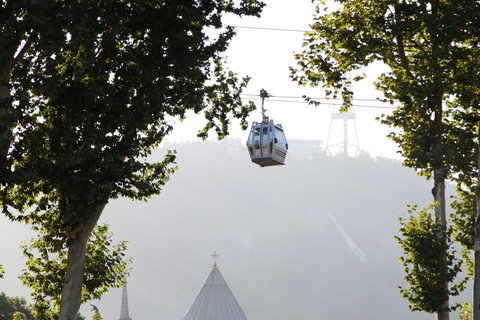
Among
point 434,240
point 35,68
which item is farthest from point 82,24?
point 434,240

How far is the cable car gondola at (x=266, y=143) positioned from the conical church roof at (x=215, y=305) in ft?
176

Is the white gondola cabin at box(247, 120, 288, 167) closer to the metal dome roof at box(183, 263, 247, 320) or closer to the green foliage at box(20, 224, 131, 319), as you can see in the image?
the green foliage at box(20, 224, 131, 319)

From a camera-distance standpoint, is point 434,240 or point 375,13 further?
point 375,13

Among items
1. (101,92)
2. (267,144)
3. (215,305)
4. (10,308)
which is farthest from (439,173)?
(215,305)

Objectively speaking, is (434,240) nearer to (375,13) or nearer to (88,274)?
(375,13)

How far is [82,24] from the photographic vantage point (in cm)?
1282

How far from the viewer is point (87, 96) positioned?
13.5m

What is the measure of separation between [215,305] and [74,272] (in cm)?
5800

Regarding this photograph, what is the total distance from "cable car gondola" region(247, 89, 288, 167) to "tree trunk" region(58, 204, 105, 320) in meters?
5.04

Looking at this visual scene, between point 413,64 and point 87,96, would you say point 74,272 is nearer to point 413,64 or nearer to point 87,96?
point 87,96

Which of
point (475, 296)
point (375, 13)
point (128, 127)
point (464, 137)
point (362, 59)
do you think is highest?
point (375, 13)

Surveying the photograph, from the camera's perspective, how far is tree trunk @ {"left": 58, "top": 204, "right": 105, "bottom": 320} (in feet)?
45.0

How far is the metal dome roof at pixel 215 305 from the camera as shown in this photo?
227 ft

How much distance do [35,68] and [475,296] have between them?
9.65 metres
